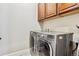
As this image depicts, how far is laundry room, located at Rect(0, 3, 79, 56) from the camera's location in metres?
1.23

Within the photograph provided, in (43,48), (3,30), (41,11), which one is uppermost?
(41,11)

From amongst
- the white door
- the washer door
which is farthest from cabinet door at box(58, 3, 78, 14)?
the white door

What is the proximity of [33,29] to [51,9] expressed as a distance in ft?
0.88

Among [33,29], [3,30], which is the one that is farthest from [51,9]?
[3,30]

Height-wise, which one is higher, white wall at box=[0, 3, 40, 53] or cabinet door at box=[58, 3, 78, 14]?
cabinet door at box=[58, 3, 78, 14]

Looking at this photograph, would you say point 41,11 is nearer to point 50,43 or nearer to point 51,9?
point 51,9

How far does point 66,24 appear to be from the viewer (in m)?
1.22

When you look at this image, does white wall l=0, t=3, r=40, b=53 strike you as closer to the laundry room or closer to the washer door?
the laundry room

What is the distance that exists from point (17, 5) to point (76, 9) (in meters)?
0.57

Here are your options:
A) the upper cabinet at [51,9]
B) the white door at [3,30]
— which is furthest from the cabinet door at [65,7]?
the white door at [3,30]

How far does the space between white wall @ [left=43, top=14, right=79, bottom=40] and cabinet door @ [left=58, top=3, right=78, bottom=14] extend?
0.07 metres

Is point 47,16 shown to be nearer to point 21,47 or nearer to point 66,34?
point 66,34

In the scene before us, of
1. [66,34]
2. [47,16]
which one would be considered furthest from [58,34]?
[47,16]

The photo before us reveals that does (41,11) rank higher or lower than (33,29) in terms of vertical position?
higher
